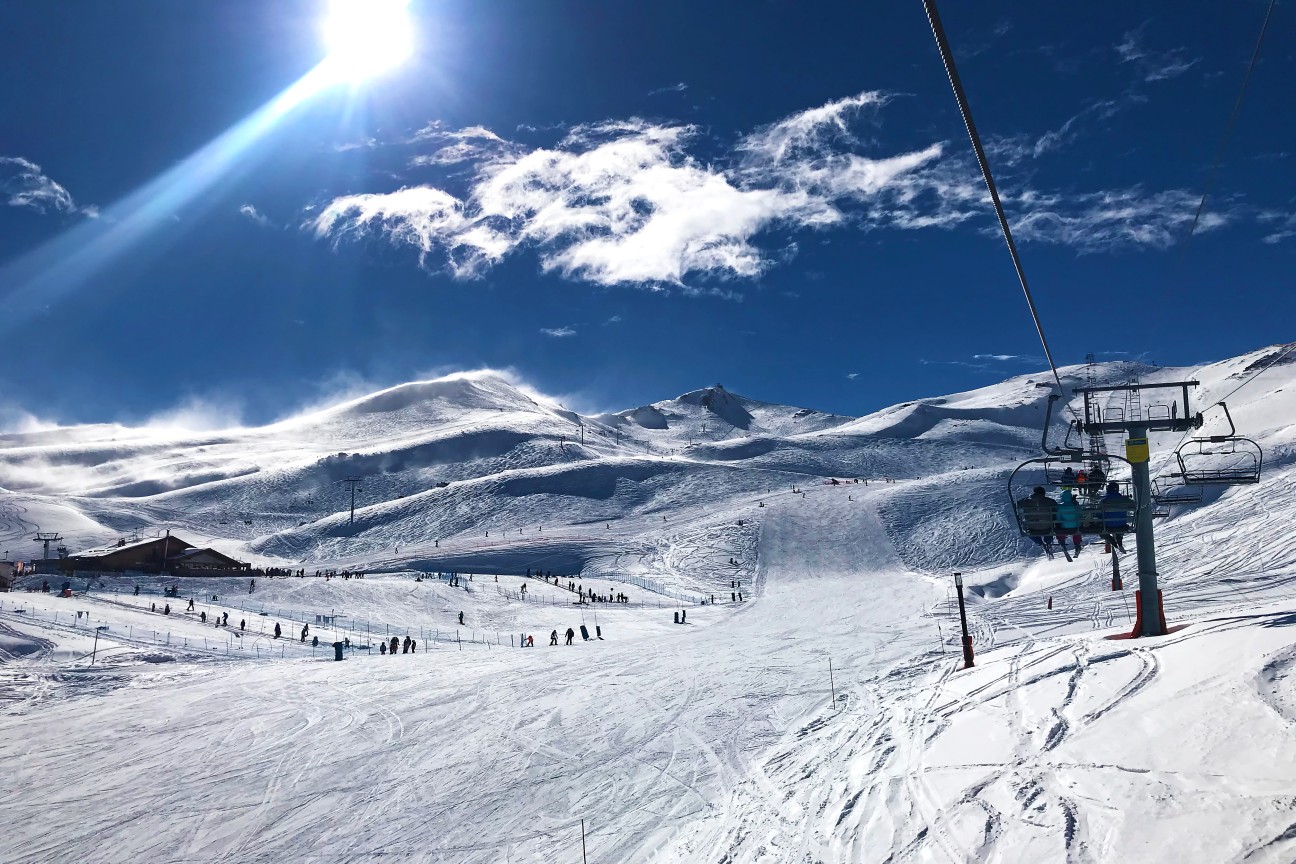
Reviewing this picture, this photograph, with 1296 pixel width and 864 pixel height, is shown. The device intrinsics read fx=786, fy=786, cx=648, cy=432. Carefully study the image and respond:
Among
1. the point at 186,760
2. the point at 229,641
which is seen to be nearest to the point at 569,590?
the point at 229,641

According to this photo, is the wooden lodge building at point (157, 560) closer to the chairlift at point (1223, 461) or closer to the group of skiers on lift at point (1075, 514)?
the group of skiers on lift at point (1075, 514)

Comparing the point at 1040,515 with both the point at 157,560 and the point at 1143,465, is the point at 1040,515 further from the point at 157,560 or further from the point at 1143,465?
the point at 157,560

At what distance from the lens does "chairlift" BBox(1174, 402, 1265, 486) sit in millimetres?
16094

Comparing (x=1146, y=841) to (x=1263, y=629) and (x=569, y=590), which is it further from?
(x=569, y=590)

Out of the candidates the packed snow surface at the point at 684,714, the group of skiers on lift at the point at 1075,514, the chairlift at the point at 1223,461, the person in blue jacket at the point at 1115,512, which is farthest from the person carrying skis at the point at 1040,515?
the chairlift at the point at 1223,461

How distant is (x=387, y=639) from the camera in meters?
36.8

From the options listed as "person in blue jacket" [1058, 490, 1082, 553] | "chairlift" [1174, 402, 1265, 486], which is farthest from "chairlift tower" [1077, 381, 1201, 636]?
"person in blue jacket" [1058, 490, 1082, 553]

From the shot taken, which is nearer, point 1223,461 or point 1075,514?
point 1075,514

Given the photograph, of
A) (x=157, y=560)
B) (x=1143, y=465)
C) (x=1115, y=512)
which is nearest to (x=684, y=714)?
(x=1115, y=512)

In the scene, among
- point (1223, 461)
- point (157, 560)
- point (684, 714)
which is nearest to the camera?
point (684, 714)

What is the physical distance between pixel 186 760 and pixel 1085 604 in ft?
96.3

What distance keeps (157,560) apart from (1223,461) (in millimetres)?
81348

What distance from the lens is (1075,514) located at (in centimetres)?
1566

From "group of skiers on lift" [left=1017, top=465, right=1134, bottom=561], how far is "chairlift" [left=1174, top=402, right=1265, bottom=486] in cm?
173
